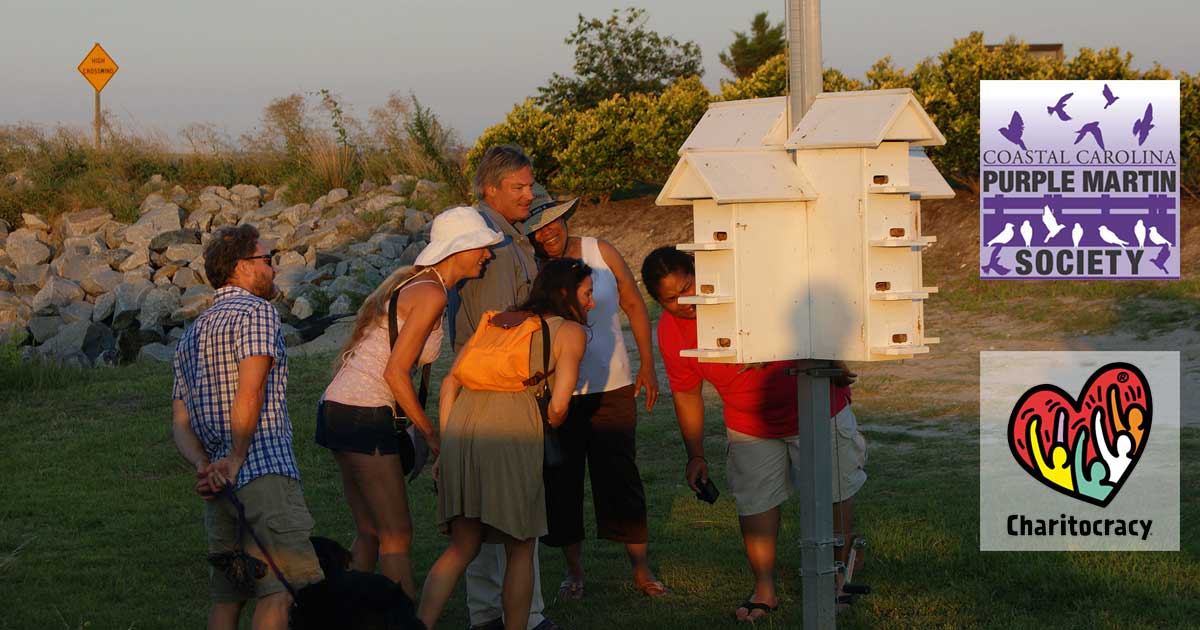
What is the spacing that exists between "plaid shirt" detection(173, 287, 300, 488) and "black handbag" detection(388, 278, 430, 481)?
23.1 inches

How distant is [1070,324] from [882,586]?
8.43m

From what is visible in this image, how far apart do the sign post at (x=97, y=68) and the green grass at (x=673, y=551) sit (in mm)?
22874

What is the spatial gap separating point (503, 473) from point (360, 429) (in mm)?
604

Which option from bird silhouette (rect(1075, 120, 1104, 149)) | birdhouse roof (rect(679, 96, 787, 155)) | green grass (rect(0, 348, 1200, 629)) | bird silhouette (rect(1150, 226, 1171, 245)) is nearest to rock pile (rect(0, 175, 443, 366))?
green grass (rect(0, 348, 1200, 629))

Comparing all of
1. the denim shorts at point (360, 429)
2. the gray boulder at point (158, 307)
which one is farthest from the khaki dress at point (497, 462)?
the gray boulder at point (158, 307)

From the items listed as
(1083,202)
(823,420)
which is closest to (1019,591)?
(823,420)

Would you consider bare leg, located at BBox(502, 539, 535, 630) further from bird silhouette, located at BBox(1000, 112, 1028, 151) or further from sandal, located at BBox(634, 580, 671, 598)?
bird silhouette, located at BBox(1000, 112, 1028, 151)

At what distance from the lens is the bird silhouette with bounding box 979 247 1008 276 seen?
52.1 feet

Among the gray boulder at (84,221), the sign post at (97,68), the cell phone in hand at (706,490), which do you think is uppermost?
the sign post at (97,68)

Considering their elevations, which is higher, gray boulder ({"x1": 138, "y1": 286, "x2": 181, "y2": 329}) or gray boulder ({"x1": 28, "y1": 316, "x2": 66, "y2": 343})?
gray boulder ({"x1": 138, "y1": 286, "x2": 181, "y2": 329})

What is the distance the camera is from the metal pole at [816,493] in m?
4.53

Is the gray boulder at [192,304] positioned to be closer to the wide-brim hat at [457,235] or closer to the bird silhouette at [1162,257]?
the bird silhouette at [1162,257]

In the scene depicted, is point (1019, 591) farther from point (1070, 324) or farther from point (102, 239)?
point (102, 239)

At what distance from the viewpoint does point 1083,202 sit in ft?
47.3
